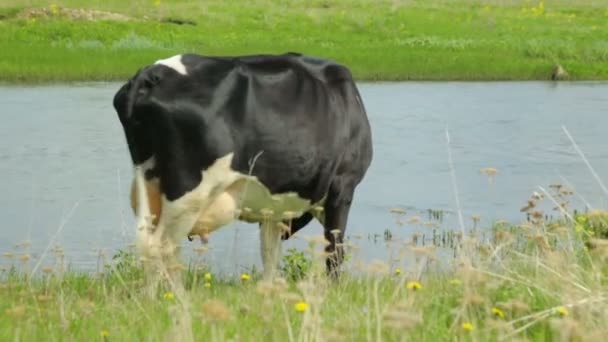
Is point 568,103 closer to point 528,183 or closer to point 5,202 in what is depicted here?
point 528,183

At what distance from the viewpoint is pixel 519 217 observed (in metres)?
12.6

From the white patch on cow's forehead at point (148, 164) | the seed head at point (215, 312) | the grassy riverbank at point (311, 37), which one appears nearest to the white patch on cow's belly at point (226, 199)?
the white patch on cow's forehead at point (148, 164)

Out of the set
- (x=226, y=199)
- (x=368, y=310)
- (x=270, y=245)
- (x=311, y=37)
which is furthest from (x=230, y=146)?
(x=311, y=37)

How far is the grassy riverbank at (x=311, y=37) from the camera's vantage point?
27953mm

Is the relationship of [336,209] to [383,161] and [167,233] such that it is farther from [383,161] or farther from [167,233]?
[383,161]

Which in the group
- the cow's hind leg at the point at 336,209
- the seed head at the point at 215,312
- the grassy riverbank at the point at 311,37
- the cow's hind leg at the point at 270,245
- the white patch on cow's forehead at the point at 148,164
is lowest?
the grassy riverbank at the point at 311,37

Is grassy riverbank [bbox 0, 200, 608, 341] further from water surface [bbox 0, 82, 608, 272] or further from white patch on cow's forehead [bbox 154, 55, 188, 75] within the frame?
water surface [bbox 0, 82, 608, 272]

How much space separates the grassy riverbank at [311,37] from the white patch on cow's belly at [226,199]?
19.0 meters

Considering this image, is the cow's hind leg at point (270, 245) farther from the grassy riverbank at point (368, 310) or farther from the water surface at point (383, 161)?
the grassy riverbank at point (368, 310)

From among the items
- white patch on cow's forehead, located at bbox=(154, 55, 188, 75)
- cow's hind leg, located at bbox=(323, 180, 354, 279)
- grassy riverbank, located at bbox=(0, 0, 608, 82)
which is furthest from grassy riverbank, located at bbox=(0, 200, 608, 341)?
grassy riverbank, located at bbox=(0, 0, 608, 82)

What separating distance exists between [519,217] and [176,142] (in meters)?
5.98

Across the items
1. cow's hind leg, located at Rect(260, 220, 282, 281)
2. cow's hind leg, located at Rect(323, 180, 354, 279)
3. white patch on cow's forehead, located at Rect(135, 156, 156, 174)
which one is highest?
white patch on cow's forehead, located at Rect(135, 156, 156, 174)

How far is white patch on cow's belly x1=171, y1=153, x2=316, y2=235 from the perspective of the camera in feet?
23.6

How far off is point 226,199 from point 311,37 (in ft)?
85.6
